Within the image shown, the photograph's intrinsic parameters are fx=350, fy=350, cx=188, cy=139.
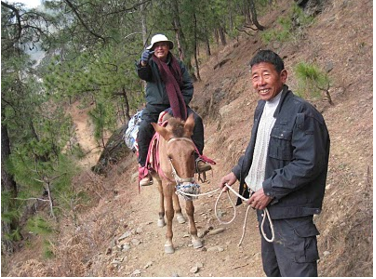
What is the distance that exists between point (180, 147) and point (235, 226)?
1899 millimetres

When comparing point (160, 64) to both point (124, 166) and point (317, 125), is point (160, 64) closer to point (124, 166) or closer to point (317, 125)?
point (317, 125)

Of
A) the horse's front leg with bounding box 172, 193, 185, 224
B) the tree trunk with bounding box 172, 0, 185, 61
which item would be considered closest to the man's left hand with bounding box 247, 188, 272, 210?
the horse's front leg with bounding box 172, 193, 185, 224

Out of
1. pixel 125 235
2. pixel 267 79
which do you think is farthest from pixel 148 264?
pixel 267 79

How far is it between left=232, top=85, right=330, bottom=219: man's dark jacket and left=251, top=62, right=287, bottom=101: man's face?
0.06m

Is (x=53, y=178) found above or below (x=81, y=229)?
above

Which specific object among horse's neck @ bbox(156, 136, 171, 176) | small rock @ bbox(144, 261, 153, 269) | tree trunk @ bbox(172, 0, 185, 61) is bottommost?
small rock @ bbox(144, 261, 153, 269)

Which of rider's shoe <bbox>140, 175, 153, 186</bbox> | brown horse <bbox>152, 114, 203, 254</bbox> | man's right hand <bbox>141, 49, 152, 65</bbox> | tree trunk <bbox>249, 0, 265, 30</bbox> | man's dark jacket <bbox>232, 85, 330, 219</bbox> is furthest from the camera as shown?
tree trunk <bbox>249, 0, 265, 30</bbox>

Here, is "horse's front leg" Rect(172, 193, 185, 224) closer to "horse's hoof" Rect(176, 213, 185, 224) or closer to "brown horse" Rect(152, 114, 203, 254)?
"horse's hoof" Rect(176, 213, 185, 224)

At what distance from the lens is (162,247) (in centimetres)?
480

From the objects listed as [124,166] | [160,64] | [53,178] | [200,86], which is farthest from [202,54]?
[160,64]

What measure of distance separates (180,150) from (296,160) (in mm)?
1602

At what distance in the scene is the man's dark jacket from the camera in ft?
6.77

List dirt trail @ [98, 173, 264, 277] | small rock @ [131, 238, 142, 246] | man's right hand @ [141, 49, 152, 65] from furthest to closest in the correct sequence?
1. small rock @ [131, 238, 142, 246]
2. man's right hand @ [141, 49, 152, 65]
3. dirt trail @ [98, 173, 264, 277]

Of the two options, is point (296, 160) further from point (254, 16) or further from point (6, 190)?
point (254, 16)
